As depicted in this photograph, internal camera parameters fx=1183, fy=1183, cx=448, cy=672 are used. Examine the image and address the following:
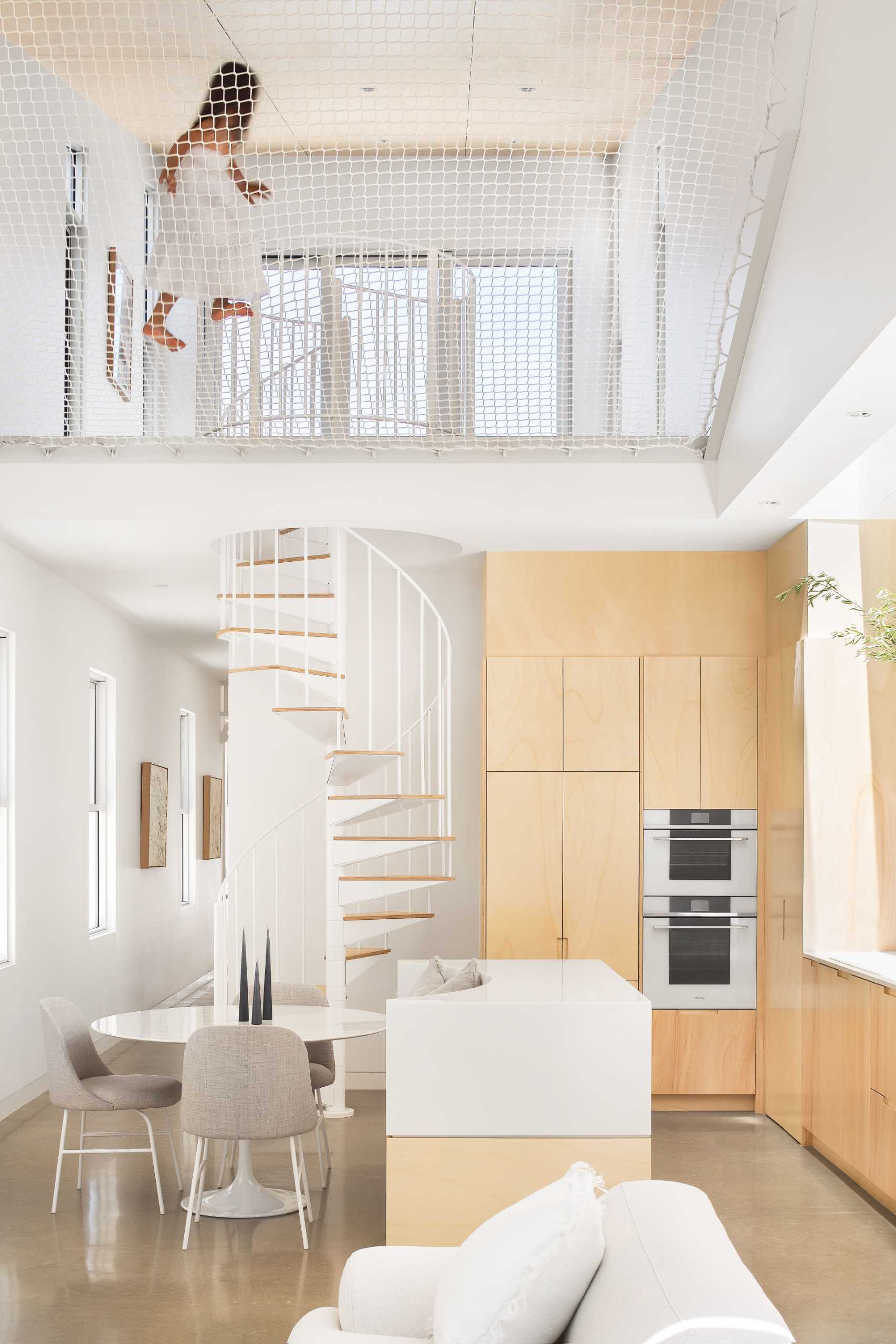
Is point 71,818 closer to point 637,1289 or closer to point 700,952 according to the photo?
point 700,952

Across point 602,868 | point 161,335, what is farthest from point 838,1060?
point 161,335

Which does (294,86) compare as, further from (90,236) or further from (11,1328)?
(11,1328)

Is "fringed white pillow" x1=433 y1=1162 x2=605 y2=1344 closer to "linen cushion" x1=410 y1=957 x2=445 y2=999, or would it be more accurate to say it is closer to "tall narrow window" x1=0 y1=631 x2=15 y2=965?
"linen cushion" x1=410 y1=957 x2=445 y2=999

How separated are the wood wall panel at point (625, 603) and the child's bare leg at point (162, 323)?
2146 millimetres

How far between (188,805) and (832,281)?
366 inches

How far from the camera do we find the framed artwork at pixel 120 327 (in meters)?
5.28

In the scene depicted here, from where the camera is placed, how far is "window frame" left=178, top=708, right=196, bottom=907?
37.0ft

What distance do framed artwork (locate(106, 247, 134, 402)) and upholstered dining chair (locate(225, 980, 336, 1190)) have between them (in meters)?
2.76

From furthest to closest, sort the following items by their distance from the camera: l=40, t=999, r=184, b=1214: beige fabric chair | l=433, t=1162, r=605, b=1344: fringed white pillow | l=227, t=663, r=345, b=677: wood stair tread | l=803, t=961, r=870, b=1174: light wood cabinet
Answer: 1. l=227, t=663, r=345, b=677: wood stair tread
2. l=803, t=961, r=870, b=1174: light wood cabinet
3. l=40, t=999, r=184, b=1214: beige fabric chair
4. l=433, t=1162, r=605, b=1344: fringed white pillow

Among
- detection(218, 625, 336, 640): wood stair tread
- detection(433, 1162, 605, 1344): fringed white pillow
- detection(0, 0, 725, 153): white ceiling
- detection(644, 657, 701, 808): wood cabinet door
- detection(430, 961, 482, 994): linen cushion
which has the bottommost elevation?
detection(430, 961, 482, 994): linen cushion

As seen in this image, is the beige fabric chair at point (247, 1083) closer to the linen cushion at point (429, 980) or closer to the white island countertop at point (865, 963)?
the linen cushion at point (429, 980)

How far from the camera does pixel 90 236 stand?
17.5 feet

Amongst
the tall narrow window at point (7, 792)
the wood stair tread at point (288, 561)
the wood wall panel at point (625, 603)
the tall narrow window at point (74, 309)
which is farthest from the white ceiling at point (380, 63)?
the tall narrow window at point (7, 792)

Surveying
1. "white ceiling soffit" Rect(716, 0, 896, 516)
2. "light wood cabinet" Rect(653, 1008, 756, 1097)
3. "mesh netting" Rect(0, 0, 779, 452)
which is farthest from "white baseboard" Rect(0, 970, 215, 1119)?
"white ceiling soffit" Rect(716, 0, 896, 516)
